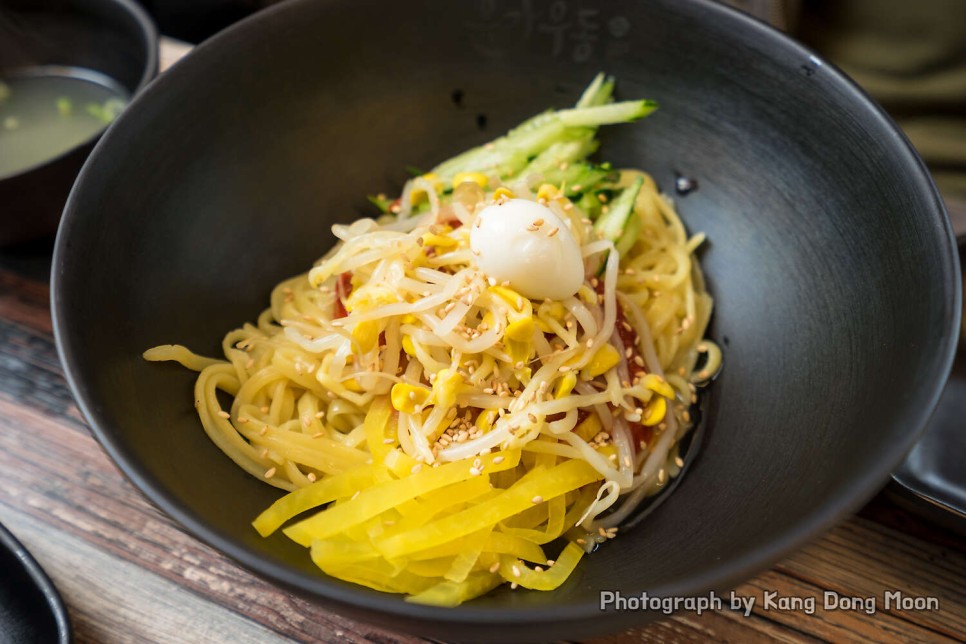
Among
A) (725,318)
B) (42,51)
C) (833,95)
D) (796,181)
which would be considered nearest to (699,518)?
(725,318)

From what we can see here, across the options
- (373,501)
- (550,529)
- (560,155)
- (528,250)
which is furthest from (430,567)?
(560,155)

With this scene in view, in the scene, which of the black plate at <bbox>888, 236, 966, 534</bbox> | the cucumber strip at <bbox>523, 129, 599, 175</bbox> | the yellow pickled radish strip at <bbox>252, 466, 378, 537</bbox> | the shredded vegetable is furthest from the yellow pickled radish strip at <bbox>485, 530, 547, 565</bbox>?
the cucumber strip at <bbox>523, 129, 599, 175</bbox>

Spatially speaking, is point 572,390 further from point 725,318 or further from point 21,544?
point 21,544

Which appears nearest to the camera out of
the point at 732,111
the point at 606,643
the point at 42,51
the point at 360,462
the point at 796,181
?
the point at 606,643

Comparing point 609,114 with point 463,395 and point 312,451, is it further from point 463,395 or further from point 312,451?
point 312,451

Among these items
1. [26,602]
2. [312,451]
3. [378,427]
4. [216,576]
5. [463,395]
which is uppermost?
[463,395]

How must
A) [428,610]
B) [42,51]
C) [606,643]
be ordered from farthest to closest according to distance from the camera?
[42,51], [606,643], [428,610]
